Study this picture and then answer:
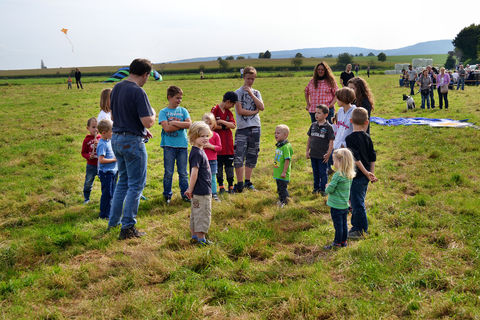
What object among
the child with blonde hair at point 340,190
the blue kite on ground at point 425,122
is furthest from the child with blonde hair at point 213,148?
the blue kite on ground at point 425,122

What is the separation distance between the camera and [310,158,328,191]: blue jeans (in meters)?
6.73

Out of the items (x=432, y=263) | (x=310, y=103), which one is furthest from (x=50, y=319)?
(x=310, y=103)

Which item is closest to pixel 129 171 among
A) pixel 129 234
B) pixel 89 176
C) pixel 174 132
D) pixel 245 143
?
pixel 129 234

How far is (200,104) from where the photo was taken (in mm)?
22812

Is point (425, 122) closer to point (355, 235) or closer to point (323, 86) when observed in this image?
point (323, 86)

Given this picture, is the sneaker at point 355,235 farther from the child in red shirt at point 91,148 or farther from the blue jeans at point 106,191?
the child in red shirt at point 91,148

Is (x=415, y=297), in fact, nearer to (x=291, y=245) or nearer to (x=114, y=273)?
(x=291, y=245)

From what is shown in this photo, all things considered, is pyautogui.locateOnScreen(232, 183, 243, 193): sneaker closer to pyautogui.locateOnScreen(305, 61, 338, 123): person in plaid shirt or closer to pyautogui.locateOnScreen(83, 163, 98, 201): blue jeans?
pyautogui.locateOnScreen(305, 61, 338, 123): person in plaid shirt

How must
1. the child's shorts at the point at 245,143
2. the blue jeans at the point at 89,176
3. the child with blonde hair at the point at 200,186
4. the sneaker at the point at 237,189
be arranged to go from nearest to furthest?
the child with blonde hair at the point at 200,186, the blue jeans at the point at 89,176, the child's shorts at the point at 245,143, the sneaker at the point at 237,189

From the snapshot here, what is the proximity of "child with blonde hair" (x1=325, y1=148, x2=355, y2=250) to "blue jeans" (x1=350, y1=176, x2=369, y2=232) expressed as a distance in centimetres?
37

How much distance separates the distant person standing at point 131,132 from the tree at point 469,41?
334 feet

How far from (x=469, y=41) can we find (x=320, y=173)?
104 m

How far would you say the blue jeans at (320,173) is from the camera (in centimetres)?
673

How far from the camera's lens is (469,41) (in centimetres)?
8769
